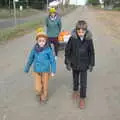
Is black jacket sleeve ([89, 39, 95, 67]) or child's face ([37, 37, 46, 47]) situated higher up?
child's face ([37, 37, 46, 47])

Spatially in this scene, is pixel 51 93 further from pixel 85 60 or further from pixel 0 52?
pixel 0 52

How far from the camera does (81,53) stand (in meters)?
7.36

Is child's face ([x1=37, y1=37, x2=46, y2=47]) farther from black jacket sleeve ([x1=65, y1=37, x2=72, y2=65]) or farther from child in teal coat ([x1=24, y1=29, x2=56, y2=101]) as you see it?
black jacket sleeve ([x1=65, y1=37, x2=72, y2=65])

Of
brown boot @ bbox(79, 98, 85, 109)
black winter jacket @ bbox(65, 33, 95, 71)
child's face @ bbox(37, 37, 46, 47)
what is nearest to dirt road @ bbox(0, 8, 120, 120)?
brown boot @ bbox(79, 98, 85, 109)

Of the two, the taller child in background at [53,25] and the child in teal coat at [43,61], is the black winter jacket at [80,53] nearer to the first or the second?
the child in teal coat at [43,61]

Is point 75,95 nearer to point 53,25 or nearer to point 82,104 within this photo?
point 82,104

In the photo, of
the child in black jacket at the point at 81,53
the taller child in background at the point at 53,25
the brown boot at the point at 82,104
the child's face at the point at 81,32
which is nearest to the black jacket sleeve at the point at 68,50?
the child in black jacket at the point at 81,53

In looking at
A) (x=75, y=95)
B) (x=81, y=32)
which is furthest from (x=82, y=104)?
(x=81, y=32)

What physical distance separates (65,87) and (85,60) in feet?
5.93

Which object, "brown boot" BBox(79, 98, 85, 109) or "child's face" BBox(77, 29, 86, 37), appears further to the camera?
"brown boot" BBox(79, 98, 85, 109)

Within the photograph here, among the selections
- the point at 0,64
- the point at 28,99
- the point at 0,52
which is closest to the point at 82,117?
the point at 28,99

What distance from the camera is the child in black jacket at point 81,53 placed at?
23.8ft

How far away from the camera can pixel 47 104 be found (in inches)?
302

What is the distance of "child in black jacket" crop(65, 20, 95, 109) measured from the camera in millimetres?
7266
